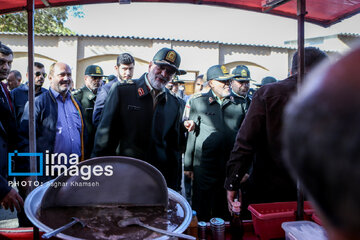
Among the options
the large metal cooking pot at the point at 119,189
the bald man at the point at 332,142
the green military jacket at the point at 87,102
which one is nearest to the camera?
the bald man at the point at 332,142

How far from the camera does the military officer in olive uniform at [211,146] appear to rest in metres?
3.47

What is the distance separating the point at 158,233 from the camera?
3.53ft

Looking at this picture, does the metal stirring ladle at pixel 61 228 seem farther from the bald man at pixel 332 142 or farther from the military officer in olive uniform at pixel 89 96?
the military officer in olive uniform at pixel 89 96

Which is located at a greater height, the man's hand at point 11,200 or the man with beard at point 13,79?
the man with beard at point 13,79

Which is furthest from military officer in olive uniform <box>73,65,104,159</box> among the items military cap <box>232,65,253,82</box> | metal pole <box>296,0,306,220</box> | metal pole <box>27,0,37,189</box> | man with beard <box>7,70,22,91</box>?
metal pole <box>296,0,306,220</box>

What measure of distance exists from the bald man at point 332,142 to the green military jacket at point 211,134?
124 inches

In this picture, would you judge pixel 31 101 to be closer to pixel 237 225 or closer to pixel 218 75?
pixel 237 225

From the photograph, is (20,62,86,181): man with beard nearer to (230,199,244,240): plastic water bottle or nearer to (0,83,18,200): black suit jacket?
(0,83,18,200): black suit jacket

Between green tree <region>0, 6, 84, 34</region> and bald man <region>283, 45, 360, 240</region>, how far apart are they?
58.8 feet

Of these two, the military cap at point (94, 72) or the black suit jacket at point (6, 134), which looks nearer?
the black suit jacket at point (6, 134)

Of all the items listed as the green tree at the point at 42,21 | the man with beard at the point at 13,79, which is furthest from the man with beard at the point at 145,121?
the green tree at the point at 42,21

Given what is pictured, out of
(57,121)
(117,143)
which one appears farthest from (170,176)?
(57,121)

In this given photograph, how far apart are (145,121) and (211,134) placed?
115 cm

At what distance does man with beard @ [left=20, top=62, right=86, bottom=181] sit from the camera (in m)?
2.95
